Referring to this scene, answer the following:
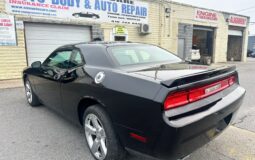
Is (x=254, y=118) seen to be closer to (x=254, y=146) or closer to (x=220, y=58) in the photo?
(x=254, y=146)

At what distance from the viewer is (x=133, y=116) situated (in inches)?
74.0

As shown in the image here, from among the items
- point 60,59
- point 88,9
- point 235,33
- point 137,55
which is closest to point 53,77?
point 60,59

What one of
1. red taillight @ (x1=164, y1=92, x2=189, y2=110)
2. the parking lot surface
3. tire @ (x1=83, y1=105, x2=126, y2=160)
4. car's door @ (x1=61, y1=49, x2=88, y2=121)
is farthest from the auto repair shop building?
red taillight @ (x1=164, y1=92, x2=189, y2=110)

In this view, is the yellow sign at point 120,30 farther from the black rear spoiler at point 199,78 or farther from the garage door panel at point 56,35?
the black rear spoiler at point 199,78

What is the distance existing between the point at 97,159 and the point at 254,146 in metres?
2.14

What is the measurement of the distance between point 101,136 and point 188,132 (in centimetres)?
110

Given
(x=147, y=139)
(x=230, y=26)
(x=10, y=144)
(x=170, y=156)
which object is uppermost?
(x=230, y=26)

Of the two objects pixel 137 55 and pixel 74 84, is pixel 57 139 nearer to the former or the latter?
pixel 74 84

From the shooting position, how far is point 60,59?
350 centimetres

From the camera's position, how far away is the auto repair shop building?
7.92 meters

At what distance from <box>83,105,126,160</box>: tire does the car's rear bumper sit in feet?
1.72

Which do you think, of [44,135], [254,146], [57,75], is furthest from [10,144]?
[254,146]

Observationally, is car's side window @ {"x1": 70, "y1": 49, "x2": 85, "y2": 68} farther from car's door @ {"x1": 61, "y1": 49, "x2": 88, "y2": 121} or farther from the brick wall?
the brick wall

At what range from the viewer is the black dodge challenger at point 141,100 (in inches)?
68.3
